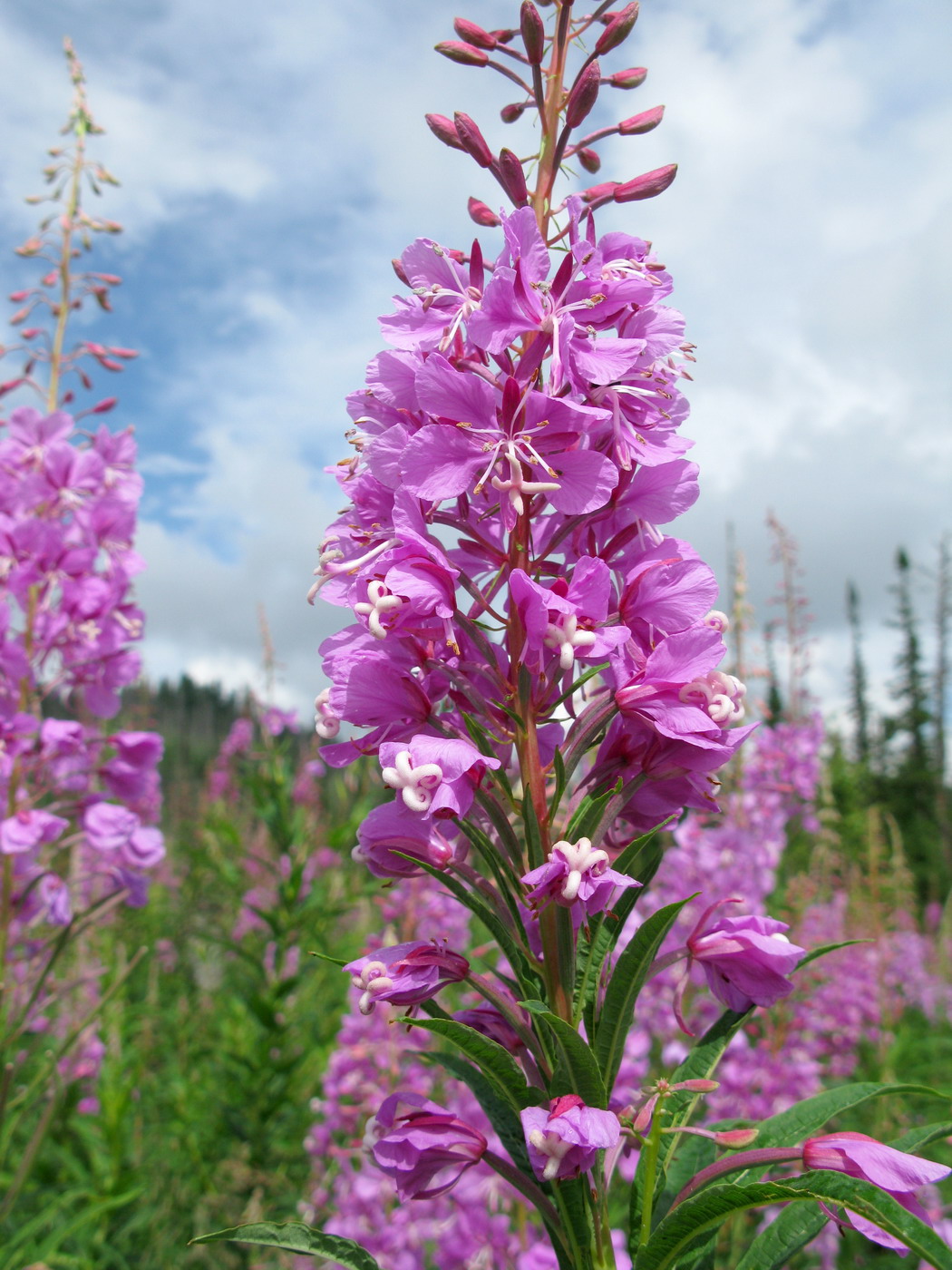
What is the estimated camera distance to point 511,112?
1863mm

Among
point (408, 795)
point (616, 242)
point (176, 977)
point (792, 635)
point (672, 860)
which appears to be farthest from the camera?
point (176, 977)

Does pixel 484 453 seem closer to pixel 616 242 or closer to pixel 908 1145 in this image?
pixel 616 242

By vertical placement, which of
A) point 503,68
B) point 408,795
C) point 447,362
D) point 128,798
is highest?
point 503,68

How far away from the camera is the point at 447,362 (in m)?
1.45

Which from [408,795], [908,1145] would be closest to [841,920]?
[908,1145]

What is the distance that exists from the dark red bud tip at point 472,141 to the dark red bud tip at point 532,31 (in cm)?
18

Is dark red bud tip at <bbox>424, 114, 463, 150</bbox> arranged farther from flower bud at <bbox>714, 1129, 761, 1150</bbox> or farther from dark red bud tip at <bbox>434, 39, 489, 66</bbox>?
flower bud at <bbox>714, 1129, 761, 1150</bbox>

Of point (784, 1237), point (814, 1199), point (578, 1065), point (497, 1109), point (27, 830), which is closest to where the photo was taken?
point (814, 1199)

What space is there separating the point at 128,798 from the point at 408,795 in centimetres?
290

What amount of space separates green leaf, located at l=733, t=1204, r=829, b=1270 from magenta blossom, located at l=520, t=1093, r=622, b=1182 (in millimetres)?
315

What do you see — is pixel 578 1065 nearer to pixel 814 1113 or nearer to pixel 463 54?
pixel 814 1113

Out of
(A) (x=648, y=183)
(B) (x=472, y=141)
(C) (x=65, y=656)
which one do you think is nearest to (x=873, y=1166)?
(A) (x=648, y=183)

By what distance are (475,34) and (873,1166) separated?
2153mm

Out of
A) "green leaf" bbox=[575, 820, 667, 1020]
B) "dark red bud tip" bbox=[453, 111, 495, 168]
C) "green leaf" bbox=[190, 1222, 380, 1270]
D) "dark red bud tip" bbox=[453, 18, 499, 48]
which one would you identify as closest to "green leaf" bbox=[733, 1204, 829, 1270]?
"green leaf" bbox=[575, 820, 667, 1020]
